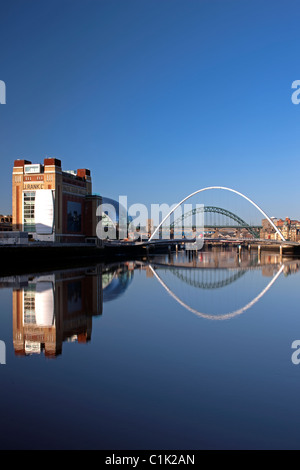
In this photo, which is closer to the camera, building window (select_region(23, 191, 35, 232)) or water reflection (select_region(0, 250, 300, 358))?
water reflection (select_region(0, 250, 300, 358))

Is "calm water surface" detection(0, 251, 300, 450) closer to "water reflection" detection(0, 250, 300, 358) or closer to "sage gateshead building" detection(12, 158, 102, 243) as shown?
"water reflection" detection(0, 250, 300, 358)

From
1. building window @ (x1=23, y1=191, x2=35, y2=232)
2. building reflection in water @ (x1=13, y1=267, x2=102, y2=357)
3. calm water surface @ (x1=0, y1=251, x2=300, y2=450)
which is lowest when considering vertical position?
calm water surface @ (x1=0, y1=251, x2=300, y2=450)

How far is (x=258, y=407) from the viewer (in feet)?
23.4

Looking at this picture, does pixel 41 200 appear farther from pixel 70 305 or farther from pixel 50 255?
pixel 70 305

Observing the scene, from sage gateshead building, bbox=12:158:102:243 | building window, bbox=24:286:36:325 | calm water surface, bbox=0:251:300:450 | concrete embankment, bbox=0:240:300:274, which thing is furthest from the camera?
sage gateshead building, bbox=12:158:102:243

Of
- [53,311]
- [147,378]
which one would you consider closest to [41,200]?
[53,311]

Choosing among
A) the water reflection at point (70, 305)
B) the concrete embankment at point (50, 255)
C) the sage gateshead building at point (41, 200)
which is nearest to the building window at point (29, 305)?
the water reflection at point (70, 305)

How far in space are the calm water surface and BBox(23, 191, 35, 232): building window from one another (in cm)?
4338

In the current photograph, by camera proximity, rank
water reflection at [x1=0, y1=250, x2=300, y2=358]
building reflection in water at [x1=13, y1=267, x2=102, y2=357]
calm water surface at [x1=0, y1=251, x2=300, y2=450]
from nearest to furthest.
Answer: calm water surface at [x1=0, y1=251, x2=300, y2=450]
building reflection in water at [x1=13, y1=267, x2=102, y2=357]
water reflection at [x1=0, y1=250, x2=300, y2=358]

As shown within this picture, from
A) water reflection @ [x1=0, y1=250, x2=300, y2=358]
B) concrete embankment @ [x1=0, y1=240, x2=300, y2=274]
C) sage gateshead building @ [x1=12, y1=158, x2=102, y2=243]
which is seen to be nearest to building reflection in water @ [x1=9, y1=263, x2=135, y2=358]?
water reflection @ [x1=0, y1=250, x2=300, y2=358]

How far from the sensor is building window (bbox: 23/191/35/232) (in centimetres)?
5925

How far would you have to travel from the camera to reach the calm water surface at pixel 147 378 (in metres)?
6.09

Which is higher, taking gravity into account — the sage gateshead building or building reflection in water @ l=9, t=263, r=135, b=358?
the sage gateshead building
